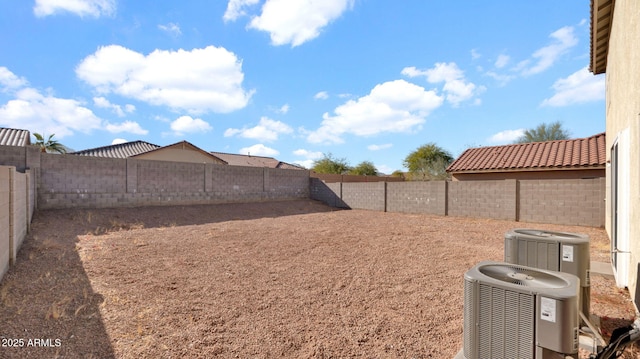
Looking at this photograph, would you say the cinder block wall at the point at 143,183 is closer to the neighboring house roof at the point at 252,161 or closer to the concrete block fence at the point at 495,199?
the concrete block fence at the point at 495,199

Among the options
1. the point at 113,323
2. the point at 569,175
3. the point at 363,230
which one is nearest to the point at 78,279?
the point at 113,323

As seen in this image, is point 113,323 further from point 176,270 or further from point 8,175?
point 8,175

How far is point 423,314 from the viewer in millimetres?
3531

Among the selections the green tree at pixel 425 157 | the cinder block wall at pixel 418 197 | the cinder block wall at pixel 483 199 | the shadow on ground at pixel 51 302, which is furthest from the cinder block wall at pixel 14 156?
the green tree at pixel 425 157

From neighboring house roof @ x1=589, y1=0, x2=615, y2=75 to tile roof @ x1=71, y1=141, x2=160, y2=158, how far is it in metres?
24.1

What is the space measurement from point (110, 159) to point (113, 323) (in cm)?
979

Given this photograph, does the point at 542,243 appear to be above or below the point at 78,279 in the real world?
above

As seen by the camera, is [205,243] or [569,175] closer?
[205,243]

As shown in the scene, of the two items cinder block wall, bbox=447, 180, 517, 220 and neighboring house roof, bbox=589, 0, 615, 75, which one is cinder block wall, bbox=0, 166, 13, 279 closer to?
neighboring house roof, bbox=589, 0, 615, 75

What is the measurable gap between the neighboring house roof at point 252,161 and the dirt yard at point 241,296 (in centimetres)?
2413

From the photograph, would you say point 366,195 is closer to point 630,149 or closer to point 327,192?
point 327,192

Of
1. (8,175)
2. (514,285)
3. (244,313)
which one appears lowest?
(244,313)

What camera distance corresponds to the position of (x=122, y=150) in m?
23.1

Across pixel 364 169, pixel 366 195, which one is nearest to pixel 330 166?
pixel 364 169
